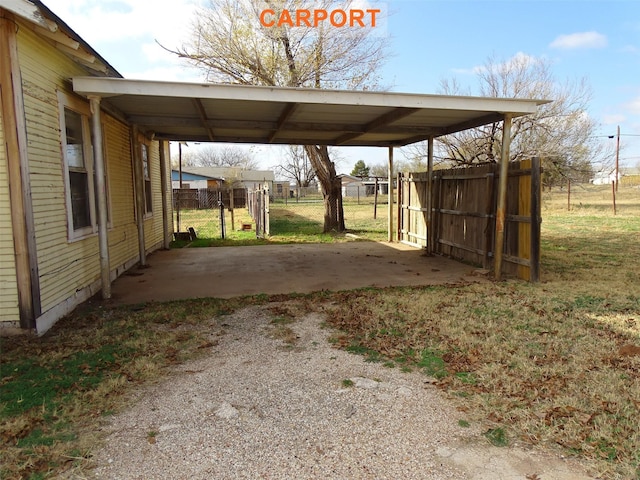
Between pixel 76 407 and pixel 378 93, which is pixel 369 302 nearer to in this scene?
pixel 378 93

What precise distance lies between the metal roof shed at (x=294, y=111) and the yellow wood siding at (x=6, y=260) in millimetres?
1438

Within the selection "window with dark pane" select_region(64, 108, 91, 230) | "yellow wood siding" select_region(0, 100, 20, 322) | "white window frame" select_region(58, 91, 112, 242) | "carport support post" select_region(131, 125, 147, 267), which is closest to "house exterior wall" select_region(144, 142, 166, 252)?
"carport support post" select_region(131, 125, 147, 267)

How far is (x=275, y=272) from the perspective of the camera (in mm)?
7230

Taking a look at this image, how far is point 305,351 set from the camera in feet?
12.2

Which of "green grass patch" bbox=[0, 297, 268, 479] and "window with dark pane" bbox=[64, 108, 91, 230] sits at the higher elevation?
"window with dark pane" bbox=[64, 108, 91, 230]

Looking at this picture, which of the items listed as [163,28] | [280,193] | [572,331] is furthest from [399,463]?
[280,193]

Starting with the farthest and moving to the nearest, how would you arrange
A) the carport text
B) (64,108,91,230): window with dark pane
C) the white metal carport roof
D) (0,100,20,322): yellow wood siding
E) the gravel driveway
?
the carport text, (64,108,91,230): window with dark pane, the white metal carport roof, (0,100,20,322): yellow wood siding, the gravel driveway

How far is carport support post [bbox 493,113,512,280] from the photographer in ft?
20.1

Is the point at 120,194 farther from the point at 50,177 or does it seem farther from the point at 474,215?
the point at 474,215

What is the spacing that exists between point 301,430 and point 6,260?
127 inches

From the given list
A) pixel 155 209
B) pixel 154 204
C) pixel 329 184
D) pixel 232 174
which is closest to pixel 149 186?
pixel 154 204

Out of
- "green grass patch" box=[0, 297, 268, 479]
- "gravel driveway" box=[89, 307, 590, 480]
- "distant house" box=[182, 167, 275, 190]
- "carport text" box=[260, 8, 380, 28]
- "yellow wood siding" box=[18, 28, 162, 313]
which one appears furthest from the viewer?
"distant house" box=[182, 167, 275, 190]

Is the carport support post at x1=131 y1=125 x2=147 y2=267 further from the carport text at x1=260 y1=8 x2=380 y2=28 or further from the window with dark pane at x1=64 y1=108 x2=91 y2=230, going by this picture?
the carport text at x1=260 y1=8 x2=380 y2=28

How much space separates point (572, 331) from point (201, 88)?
15.4 feet
